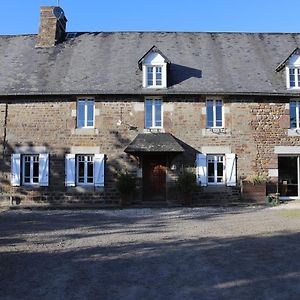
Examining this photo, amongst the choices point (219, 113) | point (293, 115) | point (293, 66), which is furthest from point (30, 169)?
point (293, 66)

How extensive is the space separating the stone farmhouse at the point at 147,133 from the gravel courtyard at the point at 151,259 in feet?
16.1

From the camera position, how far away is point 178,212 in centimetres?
1458

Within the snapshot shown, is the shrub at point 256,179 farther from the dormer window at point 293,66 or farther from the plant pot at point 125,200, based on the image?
the plant pot at point 125,200

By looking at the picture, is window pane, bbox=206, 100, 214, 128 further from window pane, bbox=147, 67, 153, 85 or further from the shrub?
the shrub

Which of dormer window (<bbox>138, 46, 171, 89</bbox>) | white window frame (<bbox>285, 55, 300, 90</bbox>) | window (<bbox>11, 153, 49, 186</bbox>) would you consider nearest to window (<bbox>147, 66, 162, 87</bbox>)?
dormer window (<bbox>138, 46, 171, 89</bbox>)

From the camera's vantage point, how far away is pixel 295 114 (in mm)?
17625

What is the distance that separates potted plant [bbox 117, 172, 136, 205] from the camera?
652 inches

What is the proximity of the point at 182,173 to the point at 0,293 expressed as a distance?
1189cm

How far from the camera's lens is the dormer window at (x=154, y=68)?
1739 centimetres

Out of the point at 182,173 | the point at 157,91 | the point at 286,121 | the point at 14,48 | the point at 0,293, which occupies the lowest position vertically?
the point at 0,293

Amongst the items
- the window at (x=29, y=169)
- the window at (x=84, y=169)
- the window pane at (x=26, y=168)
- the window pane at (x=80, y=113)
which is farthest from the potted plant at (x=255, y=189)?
the window pane at (x=26, y=168)

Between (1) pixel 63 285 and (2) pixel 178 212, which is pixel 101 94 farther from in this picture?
(1) pixel 63 285

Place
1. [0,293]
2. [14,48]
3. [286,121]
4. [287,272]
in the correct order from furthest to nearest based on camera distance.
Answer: [14,48] < [286,121] < [287,272] < [0,293]

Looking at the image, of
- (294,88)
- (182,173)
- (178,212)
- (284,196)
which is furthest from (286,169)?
(178,212)
